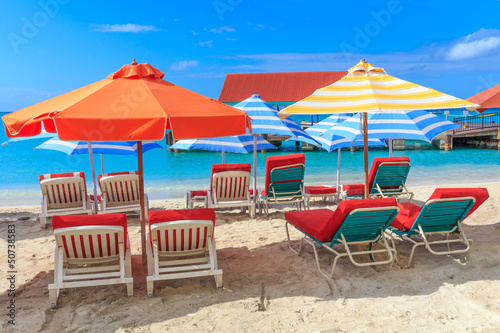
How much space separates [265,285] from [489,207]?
4.88 meters

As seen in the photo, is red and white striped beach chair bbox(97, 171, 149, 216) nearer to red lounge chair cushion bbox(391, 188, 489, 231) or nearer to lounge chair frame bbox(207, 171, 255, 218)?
lounge chair frame bbox(207, 171, 255, 218)

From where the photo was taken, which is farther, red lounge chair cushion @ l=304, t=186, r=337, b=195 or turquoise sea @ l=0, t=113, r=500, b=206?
turquoise sea @ l=0, t=113, r=500, b=206

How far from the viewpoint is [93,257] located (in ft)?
12.2

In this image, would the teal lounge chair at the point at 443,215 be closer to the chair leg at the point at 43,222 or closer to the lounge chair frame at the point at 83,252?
the lounge chair frame at the point at 83,252

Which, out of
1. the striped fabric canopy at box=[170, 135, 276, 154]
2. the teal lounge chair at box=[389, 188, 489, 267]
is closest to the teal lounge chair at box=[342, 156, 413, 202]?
the striped fabric canopy at box=[170, 135, 276, 154]

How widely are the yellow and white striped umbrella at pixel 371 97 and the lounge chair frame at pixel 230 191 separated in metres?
2.19

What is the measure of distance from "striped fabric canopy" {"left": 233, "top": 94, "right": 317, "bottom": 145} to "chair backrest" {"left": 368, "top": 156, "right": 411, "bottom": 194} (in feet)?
4.69

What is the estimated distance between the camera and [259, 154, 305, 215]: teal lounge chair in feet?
22.5

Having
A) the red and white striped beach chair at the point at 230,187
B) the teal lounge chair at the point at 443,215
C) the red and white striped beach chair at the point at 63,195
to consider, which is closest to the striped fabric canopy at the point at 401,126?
the red and white striped beach chair at the point at 230,187

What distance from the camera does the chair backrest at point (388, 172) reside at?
700 centimetres

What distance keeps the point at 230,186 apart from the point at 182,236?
311 centimetres

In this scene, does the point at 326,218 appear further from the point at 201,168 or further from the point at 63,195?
the point at 201,168

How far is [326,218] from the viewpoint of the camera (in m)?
4.80

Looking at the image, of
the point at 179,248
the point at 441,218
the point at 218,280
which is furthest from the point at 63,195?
the point at 441,218
